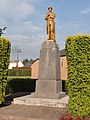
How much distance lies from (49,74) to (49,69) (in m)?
0.33

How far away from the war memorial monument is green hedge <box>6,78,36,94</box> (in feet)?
14.9

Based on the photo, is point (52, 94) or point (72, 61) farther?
point (52, 94)

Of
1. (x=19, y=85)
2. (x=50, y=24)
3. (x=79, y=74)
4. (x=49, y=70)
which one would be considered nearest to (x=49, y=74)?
(x=49, y=70)

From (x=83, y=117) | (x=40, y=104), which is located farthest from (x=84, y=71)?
(x=40, y=104)

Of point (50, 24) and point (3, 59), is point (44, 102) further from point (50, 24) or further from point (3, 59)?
point (50, 24)

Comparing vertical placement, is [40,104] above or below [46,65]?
below

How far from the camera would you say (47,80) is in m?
12.3

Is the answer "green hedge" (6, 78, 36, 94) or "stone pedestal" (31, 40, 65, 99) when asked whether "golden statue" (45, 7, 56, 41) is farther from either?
"green hedge" (6, 78, 36, 94)

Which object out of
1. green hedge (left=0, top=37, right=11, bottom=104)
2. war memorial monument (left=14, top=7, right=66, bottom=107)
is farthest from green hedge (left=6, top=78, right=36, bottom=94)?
green hedge (left=0, top=37, right=11, bottom=104)

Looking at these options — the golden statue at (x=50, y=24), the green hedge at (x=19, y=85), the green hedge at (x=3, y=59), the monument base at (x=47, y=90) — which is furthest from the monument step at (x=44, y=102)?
the green hedge at (x=19, y=85)

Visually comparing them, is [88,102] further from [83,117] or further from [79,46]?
[79,46]

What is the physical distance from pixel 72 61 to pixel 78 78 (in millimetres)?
712

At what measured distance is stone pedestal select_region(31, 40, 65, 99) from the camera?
472 inches

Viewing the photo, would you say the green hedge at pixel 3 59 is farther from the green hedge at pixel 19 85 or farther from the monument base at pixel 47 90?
the green hedge at pixel 19 85
